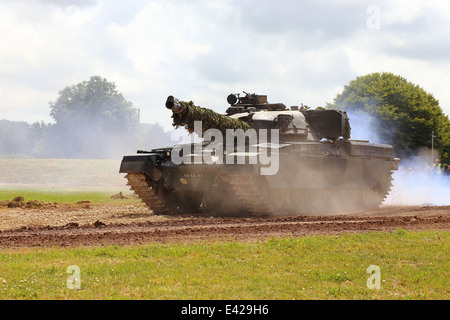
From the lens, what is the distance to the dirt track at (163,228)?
419 inches

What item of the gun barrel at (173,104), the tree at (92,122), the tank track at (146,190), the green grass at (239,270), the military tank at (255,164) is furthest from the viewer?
the tree at (92,122)

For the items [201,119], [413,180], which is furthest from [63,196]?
[413,180]

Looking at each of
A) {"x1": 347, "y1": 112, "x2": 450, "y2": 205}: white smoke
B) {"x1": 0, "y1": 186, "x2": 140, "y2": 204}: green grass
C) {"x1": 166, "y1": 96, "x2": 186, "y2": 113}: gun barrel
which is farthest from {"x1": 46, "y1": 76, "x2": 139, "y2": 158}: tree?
{"x1": 166, "y1": 96, "x2": 186, "y2": 113}: gun barrel

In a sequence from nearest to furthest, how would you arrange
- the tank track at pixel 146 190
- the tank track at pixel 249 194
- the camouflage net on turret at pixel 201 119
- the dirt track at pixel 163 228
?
the dirt track at pixel 163 228 < the camouflage net on turret at pixel 201 119 < the tank track at pixel 249 194 < the tank track at pixel 146 190

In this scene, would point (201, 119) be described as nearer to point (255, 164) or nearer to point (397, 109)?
point (255, 164)

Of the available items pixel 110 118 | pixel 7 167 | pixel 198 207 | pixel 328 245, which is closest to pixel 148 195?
pixel 198 207

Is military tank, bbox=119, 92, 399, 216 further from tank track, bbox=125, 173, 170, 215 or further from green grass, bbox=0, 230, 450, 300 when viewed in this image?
green grass, bbox=0, 230, 450, 300

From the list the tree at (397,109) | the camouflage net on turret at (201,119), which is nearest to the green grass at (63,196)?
the camouflage net on turret at (201,119)

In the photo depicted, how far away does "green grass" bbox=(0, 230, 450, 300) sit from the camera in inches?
255

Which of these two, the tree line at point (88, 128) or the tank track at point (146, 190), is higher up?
the tree line at point (88, 128)

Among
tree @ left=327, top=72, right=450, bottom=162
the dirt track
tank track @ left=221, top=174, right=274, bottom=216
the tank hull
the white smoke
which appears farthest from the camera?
tree @ left=327, top=72, right=450, bottom=162

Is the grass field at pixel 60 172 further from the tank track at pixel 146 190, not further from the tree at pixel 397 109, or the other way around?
the tank track at pixel 146 190

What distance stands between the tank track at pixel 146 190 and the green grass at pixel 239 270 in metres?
6.52

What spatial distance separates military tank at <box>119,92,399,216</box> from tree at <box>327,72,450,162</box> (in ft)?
99.6
